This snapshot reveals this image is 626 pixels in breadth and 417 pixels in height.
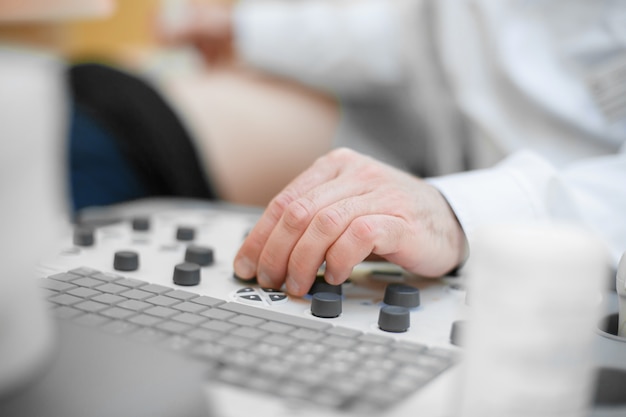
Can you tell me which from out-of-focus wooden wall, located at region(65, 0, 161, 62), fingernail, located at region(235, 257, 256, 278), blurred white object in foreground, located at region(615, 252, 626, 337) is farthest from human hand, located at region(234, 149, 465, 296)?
out-of-focus wooden wall, located at region(65, 0, 161, 62)

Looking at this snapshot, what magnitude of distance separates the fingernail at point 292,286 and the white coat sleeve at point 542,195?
14 centimetres

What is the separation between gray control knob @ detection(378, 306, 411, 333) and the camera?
41cm

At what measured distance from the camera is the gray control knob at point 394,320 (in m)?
0.41

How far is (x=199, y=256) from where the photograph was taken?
0.55m

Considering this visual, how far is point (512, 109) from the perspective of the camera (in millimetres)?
860

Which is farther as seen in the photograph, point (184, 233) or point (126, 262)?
point (184, 233)

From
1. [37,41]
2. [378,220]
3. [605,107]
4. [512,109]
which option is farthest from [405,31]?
[378,220]

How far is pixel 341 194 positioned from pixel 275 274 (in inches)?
3.1

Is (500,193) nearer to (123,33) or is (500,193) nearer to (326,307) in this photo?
(326,307)

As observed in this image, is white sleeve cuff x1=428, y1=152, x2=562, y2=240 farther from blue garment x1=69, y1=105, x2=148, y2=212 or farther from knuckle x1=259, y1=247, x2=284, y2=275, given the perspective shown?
blue garment x1=69, y1=105, x2=148, y2=212

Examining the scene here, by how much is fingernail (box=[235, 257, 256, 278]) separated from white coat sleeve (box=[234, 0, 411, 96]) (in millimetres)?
695

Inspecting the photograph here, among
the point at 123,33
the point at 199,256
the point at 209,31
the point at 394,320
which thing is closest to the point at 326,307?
the point at 394,320

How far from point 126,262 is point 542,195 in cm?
35

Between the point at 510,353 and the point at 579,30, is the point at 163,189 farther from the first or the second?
the point at 510,353
